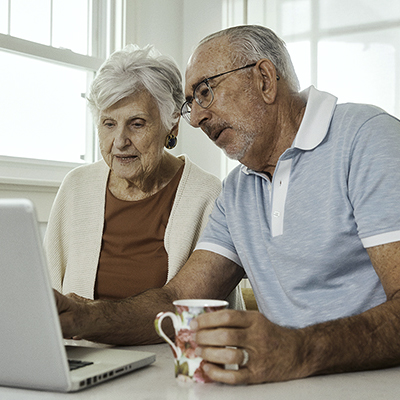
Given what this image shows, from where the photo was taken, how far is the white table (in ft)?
2.45

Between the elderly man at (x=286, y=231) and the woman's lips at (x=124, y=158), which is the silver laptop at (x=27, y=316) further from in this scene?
the woman's lips at (x=124, y=158)

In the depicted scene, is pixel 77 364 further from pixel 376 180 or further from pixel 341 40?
pixel 341 40

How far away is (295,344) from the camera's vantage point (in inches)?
32.9

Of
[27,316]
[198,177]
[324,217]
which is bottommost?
[27,316]

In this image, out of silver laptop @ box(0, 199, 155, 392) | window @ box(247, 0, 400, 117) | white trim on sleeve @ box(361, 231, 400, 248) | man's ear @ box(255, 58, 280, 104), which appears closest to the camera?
silver laptop @ box(0, 199, 155, 392)

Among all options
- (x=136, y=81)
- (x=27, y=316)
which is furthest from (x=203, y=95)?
(x=27, y=316)

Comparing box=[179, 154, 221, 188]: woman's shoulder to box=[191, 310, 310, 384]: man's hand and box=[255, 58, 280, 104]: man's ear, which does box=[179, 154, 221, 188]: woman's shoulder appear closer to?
box=[255, 58, 280, 104]: man's ear

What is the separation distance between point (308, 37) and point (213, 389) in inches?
118

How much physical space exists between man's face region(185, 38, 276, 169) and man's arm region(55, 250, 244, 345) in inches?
11.7

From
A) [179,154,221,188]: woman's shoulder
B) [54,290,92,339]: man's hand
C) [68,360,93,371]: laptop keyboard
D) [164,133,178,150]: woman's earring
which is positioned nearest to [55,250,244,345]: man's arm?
[54,290,92,339]: man's hand

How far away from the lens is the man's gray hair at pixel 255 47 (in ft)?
4.57

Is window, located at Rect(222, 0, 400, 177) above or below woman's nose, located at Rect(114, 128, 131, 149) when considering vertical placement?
above

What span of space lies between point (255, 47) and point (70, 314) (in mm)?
829

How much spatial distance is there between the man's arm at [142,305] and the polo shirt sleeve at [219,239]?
0.02m
